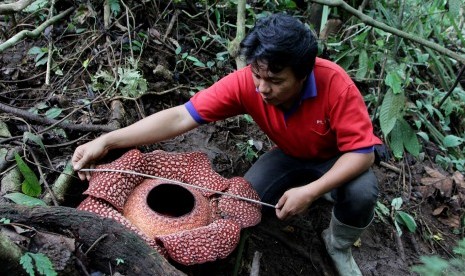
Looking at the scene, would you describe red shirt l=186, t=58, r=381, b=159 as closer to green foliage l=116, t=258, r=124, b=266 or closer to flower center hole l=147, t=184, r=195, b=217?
flower center hole l=147, t=184, r=195, b=217

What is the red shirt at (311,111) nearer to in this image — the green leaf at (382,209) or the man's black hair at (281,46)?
the man's black hair at (281,46)

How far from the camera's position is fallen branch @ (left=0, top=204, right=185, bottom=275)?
204 cm

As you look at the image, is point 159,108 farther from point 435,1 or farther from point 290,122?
point 435,1

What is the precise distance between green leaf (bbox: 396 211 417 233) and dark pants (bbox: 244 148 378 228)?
2.94 feet

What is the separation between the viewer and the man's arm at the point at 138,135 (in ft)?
8.56

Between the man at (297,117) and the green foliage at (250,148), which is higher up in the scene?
the man at (297,117)

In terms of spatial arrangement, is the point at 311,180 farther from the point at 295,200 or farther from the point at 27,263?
the point at 27,263

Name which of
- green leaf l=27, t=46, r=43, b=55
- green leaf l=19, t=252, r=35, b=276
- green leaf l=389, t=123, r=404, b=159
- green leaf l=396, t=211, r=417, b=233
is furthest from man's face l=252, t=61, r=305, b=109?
green leaf l=27, t=46, r=43, b=55

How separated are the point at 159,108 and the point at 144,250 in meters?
1.80

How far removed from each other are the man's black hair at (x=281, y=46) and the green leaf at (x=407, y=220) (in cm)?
186

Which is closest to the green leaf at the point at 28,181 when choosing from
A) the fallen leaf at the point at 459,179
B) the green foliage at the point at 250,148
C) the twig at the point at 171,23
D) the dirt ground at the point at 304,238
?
the dirt ground at the point at 304,238

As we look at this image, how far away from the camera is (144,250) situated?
2084 mm

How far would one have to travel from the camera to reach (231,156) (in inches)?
146

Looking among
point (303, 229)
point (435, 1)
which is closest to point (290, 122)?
point (303, 229)
